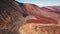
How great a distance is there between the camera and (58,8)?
6.81 feet

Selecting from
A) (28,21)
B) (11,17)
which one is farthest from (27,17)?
(11,17)

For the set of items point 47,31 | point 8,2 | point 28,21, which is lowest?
point 47,31

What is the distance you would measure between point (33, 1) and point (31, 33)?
0.42 meters

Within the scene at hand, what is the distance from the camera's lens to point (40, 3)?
83.1 inches

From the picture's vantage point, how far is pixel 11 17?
2094mm

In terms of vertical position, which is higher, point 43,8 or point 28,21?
point 43,8

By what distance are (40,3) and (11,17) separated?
0.42 meters

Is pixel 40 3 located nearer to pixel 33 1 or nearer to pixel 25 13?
pixel 33 1

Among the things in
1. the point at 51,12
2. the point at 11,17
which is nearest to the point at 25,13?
the point at 11,17

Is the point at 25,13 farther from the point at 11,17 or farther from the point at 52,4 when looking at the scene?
the point at 52,4

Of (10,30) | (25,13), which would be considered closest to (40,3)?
(25,13)

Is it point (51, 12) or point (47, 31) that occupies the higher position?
point (51, 12)

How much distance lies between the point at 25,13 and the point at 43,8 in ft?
0.80

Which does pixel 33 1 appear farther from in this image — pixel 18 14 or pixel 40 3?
pixel 18 14
